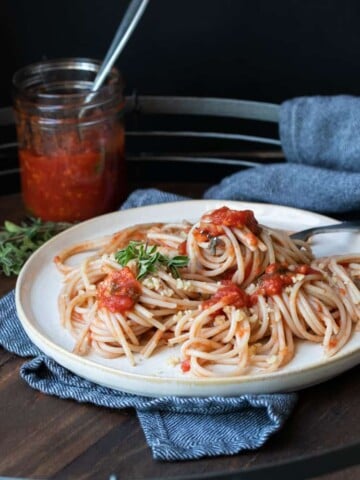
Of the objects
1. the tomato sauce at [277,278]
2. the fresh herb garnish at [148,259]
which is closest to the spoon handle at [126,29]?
the fresh herb garnish at [148,259]

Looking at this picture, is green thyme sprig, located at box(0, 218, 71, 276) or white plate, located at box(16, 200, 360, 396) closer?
white plate, located at box(16, 200, 360, 396)

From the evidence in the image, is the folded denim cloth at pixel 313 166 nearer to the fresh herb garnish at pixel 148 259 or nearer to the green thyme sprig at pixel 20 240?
the green thyme sprig at pixel 20 240

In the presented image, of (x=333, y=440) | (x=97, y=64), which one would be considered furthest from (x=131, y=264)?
(x=97, y=64)

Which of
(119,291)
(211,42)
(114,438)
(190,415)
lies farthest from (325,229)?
(211,42)

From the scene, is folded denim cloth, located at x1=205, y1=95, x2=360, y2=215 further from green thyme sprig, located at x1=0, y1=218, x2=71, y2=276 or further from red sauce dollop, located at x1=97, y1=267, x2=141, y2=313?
red sauce dollop, located at x1=97, y1=267, x2=141, y2=313

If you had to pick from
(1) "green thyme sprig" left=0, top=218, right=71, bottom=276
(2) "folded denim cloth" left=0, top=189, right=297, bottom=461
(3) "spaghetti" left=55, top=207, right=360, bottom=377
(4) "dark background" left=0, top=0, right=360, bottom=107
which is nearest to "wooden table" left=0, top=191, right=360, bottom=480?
(2) "folded denim cloth" left=0, top=189, right=297, bottom=461

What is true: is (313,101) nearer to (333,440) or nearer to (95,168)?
(95,168)
